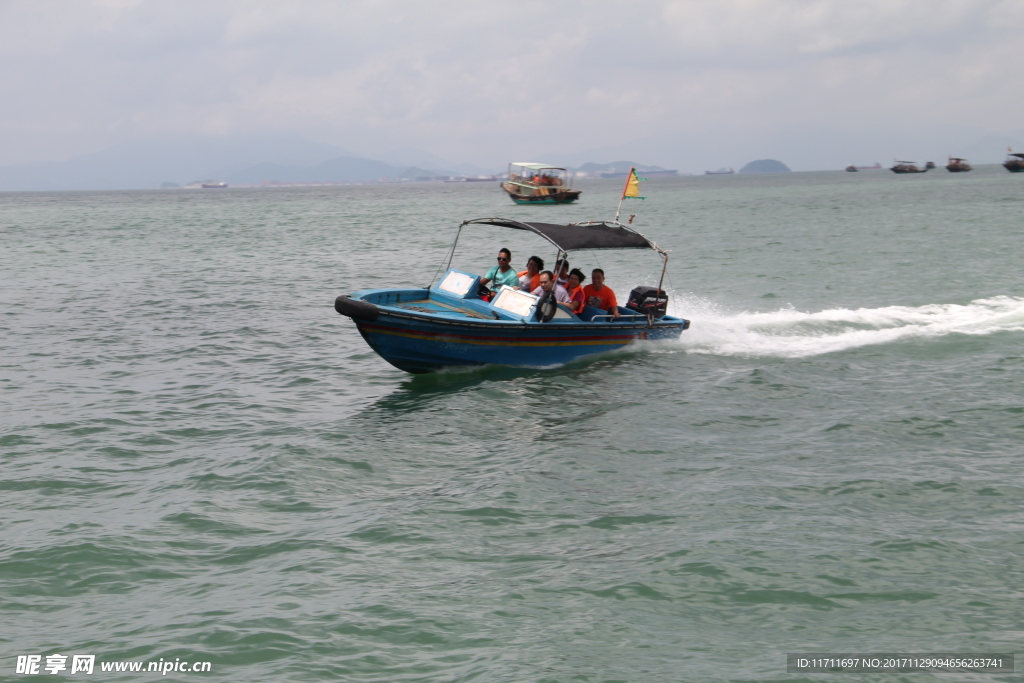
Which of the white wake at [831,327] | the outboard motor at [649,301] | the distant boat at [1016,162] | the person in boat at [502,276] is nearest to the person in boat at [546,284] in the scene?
the person in boat at [502,276]

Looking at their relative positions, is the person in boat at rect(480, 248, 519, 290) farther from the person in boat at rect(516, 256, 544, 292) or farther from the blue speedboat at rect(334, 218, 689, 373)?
the person in boat at rect(516, 256, 544, 292)

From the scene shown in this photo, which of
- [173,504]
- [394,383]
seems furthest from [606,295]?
[173,504]

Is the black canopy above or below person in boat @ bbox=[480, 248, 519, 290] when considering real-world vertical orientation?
above

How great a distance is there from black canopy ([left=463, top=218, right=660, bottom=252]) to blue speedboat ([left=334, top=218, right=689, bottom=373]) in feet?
0.06

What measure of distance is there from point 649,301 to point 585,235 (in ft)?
7.04

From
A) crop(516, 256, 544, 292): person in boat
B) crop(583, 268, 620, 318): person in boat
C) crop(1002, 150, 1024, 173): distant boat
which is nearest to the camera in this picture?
crop(516, 256, 544, 292): person in boat

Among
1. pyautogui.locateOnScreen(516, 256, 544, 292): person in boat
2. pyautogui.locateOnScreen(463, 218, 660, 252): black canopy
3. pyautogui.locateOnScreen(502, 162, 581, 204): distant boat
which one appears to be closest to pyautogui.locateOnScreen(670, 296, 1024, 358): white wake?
pyautogui.locateOnScreen(463, 218, 660, 252): black canopy

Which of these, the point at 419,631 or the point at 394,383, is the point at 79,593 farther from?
the point at 394,383

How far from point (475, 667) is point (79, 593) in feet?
12.1

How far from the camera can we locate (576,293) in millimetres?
15516

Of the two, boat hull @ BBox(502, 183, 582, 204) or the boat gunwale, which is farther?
boat hull @ BBox(502, 183, 582, 204)

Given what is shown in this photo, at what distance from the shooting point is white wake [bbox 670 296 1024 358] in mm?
16906

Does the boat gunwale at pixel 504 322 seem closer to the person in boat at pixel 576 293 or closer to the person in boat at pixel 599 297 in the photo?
the person in boat at pixel 576 293

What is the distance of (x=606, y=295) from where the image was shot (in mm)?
15930
